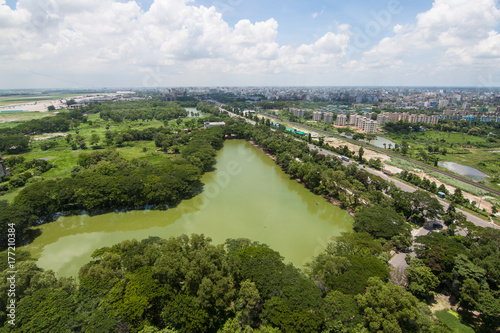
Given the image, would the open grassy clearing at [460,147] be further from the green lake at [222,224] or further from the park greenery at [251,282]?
the green lake at [222,224]

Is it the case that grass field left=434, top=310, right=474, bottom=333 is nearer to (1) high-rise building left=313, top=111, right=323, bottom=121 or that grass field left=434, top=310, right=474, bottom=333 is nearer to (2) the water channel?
(2) the water channel

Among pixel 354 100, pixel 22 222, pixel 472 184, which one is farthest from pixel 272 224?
pixel 354 100

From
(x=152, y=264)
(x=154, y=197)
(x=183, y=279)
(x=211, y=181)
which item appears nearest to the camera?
(x=183, y=279)

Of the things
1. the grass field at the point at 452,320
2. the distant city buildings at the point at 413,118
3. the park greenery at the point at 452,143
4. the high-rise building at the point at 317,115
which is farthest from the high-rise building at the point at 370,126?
the grass field at the point at 452,320

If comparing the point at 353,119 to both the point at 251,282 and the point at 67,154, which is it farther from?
the point at 251,282

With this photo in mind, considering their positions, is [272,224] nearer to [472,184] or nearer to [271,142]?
[271,142]

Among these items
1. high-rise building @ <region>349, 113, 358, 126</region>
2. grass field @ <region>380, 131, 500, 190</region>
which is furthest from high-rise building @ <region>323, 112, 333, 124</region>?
grass field @ <region>380, 131, 500, 190</region>
